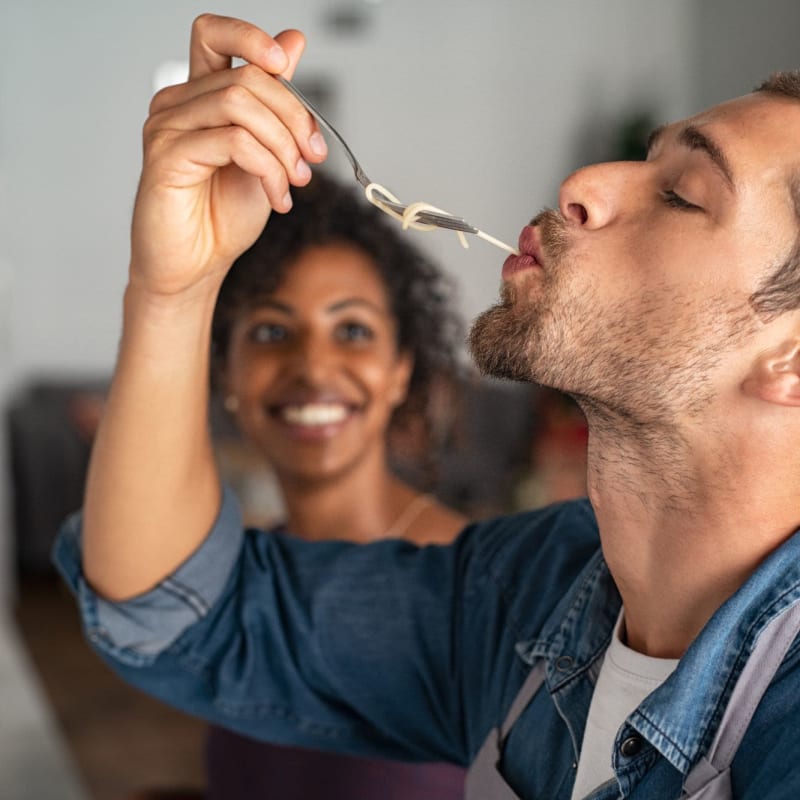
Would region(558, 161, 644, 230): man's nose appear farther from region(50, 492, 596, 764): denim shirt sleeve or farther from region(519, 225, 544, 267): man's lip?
region(50, 492, 596, 764): denim shirt sleeve

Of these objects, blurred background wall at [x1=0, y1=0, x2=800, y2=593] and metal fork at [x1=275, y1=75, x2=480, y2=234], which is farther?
blurred background wall at [x1=0, y1=0, x2=800, y2=593]

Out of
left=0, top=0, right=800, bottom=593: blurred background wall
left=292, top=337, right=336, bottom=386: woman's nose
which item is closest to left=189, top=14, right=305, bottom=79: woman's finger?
left=292, top=337, right=336, bottom=386: woman's nose

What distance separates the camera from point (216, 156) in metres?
1.17

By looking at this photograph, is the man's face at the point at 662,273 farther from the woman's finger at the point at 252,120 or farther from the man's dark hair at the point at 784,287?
the woman's finger at the point at 252,120

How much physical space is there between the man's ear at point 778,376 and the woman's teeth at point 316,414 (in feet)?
3.07

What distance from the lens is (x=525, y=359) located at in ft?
3.70

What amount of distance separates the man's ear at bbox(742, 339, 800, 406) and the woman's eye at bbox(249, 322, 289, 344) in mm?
1037

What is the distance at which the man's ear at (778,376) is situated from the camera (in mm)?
1076

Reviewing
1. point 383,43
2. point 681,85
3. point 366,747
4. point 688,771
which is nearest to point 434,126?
point 383,43

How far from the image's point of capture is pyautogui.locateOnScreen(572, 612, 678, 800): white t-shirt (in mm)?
1061

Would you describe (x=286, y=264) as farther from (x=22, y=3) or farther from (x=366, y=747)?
(x=22, y=3)

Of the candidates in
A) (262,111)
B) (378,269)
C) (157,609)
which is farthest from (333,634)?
(378,269)

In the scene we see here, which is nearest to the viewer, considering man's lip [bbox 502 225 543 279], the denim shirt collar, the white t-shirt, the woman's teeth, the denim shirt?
the denim shirt collar

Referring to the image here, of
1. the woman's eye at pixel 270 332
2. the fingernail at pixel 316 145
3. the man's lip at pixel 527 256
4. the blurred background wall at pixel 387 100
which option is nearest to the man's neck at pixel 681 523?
the man's lip at pixel 527 256
